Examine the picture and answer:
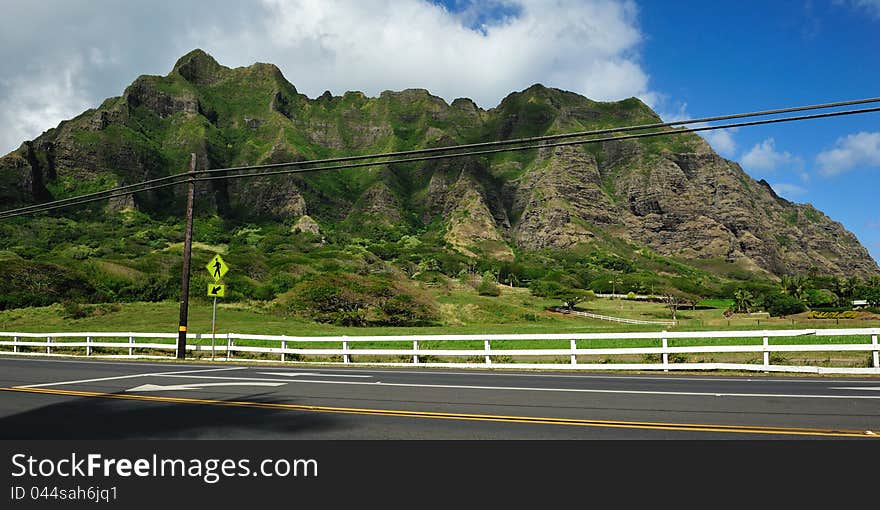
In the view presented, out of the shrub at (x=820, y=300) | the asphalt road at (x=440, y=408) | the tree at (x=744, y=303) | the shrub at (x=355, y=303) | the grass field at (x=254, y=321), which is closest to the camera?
the asphalt road at (x=440, y=408)

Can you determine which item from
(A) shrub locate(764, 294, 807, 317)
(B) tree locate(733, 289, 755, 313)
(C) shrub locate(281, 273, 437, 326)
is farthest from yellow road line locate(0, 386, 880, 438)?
(B) tree locate(733, 289, 755, 313)

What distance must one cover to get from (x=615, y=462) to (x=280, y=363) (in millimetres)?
19217

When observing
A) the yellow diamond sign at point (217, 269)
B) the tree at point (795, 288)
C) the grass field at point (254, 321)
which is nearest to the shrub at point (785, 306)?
the tree at point (795, 288)

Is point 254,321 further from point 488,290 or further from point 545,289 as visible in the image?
point 545,289

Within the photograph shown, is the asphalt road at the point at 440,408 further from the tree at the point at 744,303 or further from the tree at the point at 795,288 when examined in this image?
the tree at the point at 795,288

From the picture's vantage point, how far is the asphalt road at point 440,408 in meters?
7.89

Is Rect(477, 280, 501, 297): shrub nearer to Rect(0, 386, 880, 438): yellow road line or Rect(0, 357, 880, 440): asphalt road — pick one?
Rect(0, 357, 880, 440): asphalt road

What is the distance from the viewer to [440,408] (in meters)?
10.0

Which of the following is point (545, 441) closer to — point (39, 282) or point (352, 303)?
point (352, 303)

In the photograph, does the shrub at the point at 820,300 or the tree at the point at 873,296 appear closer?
the shrub at the point at 820,300

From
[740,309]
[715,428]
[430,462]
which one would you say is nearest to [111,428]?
[430,462]

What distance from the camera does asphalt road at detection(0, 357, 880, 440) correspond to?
7887mm

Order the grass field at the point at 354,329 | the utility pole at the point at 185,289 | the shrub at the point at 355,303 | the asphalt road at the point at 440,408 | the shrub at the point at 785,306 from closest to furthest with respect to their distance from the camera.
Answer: the asphalt road at the point at 440,408 < the utility pole at the point at 185,289 < the grass field at the point at 354,329 < the shrub at the point at 355,303 < the shrub at the point at 785,306

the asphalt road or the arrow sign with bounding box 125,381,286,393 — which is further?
the arrow sign with bounding box 125,381,286,393
